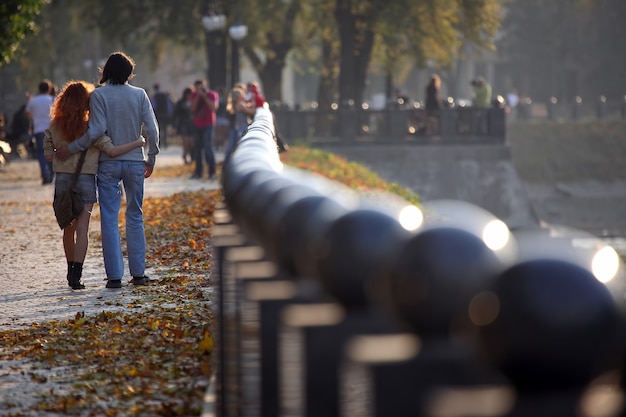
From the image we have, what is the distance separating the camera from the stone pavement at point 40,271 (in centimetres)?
933

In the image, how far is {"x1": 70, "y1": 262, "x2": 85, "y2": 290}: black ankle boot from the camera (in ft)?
34.2

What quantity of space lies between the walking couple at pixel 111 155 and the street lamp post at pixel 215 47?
82.5 ft

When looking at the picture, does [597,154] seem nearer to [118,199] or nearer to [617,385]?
[118,199]

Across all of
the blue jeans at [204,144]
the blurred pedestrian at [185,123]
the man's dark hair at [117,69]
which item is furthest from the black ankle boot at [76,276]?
the blurred pedestrian at [185,123]

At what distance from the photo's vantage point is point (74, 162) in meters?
10.6

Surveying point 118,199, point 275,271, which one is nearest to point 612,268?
point 275,271

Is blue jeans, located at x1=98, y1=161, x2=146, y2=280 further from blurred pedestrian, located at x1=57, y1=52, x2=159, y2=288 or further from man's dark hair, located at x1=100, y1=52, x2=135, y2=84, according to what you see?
man's dark hair, located at x1=100, y1=52, x2=135, y2=84

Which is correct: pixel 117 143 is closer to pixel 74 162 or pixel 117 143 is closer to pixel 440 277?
pixel 74 162

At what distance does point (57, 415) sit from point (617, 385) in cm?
414

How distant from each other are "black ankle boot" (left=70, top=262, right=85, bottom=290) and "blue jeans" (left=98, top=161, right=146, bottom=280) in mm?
196

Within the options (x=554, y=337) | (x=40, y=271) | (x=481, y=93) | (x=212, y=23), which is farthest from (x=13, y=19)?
(x=554, y=337)

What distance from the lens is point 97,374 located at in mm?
6930

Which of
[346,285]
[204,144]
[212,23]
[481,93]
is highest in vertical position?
[212,23]

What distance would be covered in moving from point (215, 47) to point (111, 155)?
27.7 m
